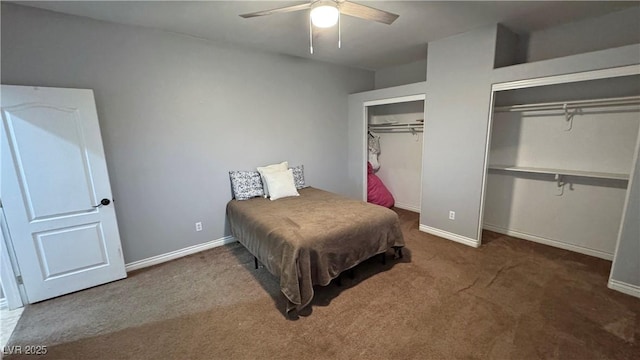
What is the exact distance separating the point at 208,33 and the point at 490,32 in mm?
3104

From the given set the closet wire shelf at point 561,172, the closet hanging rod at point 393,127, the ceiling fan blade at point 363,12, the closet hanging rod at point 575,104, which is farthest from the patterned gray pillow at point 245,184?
the closet hanging rod at point 575,104

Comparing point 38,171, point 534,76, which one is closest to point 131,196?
point 38,171

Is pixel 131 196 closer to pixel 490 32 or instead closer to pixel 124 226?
pixel 124 226


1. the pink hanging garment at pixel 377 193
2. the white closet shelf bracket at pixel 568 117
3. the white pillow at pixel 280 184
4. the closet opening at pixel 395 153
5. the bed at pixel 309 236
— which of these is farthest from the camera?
the pink hanging garment at pixel 377 193

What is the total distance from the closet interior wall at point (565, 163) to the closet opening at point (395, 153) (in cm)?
124

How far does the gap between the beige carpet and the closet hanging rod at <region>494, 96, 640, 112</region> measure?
1.69 metres

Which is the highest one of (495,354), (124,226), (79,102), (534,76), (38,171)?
(534,76)

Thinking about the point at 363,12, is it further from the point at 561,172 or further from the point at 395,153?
the point at 395,153

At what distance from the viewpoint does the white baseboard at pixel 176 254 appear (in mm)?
2928

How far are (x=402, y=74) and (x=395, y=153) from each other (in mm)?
1405

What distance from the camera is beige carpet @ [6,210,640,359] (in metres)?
1.81

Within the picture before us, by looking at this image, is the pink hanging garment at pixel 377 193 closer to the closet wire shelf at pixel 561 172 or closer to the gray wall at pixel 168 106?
the gray wall at pixel 168 106

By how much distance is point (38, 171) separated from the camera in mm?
2289

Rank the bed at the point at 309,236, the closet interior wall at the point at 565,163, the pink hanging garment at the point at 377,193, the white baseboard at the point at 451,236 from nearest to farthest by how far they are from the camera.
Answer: the bed at the point at 309,236, the closet interior wall at the point at 565,163, the white baseboard at the point at 451,236, the pink hanging garment at the point at 377,193
